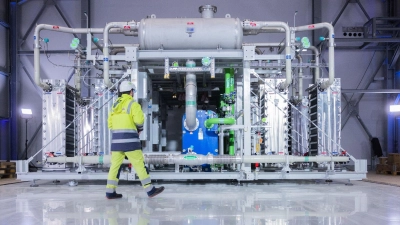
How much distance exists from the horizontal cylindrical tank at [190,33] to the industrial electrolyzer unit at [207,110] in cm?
2

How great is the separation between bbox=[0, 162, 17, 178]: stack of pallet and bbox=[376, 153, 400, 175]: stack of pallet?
40.6 feet

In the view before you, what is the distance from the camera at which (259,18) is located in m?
13.2

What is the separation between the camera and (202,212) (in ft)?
14.5

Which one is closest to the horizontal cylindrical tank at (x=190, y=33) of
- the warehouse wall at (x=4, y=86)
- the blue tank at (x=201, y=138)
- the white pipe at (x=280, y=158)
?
the blue tank at (x=201, y=138)

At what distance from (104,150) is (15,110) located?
6.67m

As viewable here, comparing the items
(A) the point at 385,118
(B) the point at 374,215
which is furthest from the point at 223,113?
(A) the point at 385,118

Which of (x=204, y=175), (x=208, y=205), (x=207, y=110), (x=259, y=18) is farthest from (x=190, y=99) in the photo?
(x=259, y=18)

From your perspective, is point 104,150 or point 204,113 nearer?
point 204,113

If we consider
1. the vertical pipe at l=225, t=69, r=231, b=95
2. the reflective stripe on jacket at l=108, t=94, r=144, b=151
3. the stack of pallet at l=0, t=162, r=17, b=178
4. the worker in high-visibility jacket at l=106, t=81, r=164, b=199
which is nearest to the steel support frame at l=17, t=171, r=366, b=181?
the worker in high-visibility jacket at l=106, t=81, r=164, b=199

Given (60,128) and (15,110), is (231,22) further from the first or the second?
(15,110)

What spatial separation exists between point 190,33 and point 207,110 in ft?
7.13

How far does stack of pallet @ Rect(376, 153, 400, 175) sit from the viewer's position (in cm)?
1079

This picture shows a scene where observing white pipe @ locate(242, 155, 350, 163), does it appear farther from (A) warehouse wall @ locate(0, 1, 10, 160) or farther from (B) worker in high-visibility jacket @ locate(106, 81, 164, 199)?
(A) warehouse wall @ locate(0, 1, 10, 160)

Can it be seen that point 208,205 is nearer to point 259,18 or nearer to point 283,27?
point 283,27
